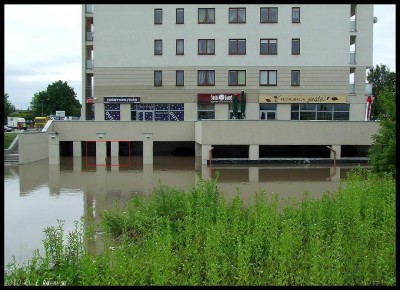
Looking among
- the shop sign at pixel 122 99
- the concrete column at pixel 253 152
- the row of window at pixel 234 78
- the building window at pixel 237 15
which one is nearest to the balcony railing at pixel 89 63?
the shop sign at pixel 122 99

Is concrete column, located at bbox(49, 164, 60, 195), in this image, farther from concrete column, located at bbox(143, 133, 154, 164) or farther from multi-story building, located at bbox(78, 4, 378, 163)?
multi-story building, located at bbox(78, 4, 378, 163)

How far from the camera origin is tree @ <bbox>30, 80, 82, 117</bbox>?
9712 centimetres

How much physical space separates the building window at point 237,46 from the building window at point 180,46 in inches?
157

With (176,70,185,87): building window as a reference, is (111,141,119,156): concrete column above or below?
below

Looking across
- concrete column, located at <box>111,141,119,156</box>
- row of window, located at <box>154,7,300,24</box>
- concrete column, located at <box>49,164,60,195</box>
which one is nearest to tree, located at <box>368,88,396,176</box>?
concrete column, located at <box>49,164,60,195</box>

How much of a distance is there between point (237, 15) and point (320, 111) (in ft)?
35.5

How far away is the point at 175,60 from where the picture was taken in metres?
40.0

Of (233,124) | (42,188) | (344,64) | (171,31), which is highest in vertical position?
(171,31)

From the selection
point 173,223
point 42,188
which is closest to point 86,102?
point 42,188

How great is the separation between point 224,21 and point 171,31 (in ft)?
14.9

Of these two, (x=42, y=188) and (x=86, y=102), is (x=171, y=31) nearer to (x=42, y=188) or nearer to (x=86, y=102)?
(x=86, y=102)

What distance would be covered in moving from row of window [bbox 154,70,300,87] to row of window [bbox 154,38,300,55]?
1.59 m

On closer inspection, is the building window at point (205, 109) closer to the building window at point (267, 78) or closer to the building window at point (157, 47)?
the building window at point (267, 78)

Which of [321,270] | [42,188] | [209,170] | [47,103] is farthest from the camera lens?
[47,103]
